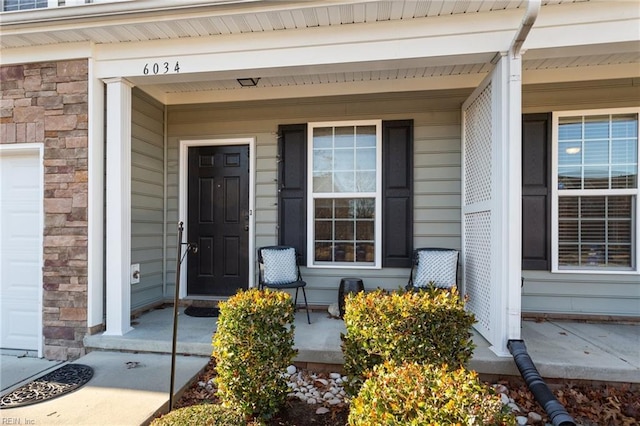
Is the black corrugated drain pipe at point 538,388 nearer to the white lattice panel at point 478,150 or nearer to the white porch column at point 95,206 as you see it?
the white lattice panel at point 478,150

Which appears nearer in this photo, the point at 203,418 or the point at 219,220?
the point at 203,418

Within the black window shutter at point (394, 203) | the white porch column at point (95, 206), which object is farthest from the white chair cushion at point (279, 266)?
the white porch column at point (95, 206)

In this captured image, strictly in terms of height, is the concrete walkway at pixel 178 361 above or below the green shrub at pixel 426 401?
below

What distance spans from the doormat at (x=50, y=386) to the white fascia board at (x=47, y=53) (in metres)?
2.63

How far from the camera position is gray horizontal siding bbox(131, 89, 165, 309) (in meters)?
3.63

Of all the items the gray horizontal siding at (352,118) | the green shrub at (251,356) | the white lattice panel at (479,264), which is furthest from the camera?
the gray horizontal siding at (352,118)

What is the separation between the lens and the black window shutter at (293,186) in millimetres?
3922

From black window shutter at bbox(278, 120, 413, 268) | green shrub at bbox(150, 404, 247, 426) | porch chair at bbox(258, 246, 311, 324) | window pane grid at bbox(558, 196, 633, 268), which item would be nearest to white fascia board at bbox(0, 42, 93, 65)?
black window shutter at bbox(278, 120, 413, 268)

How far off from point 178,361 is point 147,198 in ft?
6.24

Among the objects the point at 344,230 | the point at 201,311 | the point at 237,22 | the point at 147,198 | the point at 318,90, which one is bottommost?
the point at 201,311

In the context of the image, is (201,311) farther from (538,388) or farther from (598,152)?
(598,152)

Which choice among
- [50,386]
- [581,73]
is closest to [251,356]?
[50,386]

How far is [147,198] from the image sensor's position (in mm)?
3832
